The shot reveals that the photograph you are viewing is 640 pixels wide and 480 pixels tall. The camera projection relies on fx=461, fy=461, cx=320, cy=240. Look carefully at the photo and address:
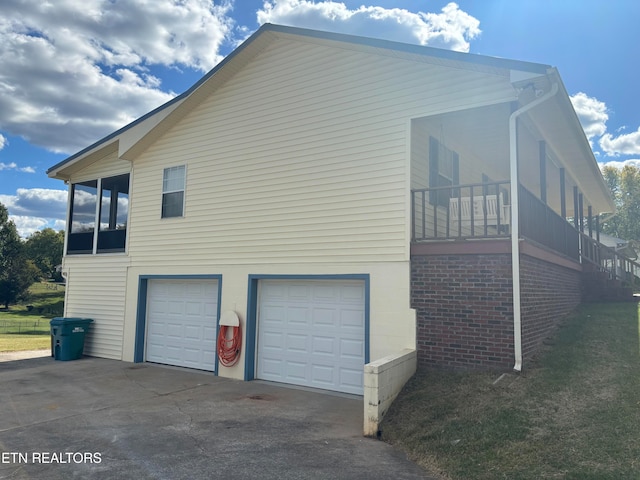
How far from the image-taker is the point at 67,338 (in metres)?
11.8

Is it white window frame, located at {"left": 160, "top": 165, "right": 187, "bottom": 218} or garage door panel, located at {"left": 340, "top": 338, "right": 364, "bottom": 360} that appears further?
white window frame, located at {"left": 160, "top": 165, "right": 187, "bottom": 218}

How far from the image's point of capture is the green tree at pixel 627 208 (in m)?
44.8

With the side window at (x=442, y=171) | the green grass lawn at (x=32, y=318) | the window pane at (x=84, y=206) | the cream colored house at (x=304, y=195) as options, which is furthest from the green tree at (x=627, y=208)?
the green grass lawn at (x=32, y=318)

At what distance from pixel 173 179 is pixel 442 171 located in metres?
6.45

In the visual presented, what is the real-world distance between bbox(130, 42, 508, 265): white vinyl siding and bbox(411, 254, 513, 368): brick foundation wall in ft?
2.26

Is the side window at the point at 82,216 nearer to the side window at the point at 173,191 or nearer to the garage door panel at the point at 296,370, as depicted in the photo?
the side window at the point at 173,191

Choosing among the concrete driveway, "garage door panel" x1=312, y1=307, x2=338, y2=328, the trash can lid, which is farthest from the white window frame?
"garage door panel" x1=312, y1=307, x2=338, y2=328

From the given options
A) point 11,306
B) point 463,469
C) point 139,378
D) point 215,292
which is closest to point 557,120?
point 463,469

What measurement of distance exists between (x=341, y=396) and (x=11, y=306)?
53.1 metres

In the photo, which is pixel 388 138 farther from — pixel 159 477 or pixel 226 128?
pixel 159 477

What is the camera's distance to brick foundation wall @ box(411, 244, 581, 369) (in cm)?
704

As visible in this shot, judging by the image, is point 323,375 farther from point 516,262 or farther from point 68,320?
point 68,320

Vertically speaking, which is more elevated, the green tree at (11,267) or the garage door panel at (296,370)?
the green tree at (11,267)

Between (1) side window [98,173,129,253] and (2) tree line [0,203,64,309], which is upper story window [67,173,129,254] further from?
(2) tree line [0,203,64,309]
